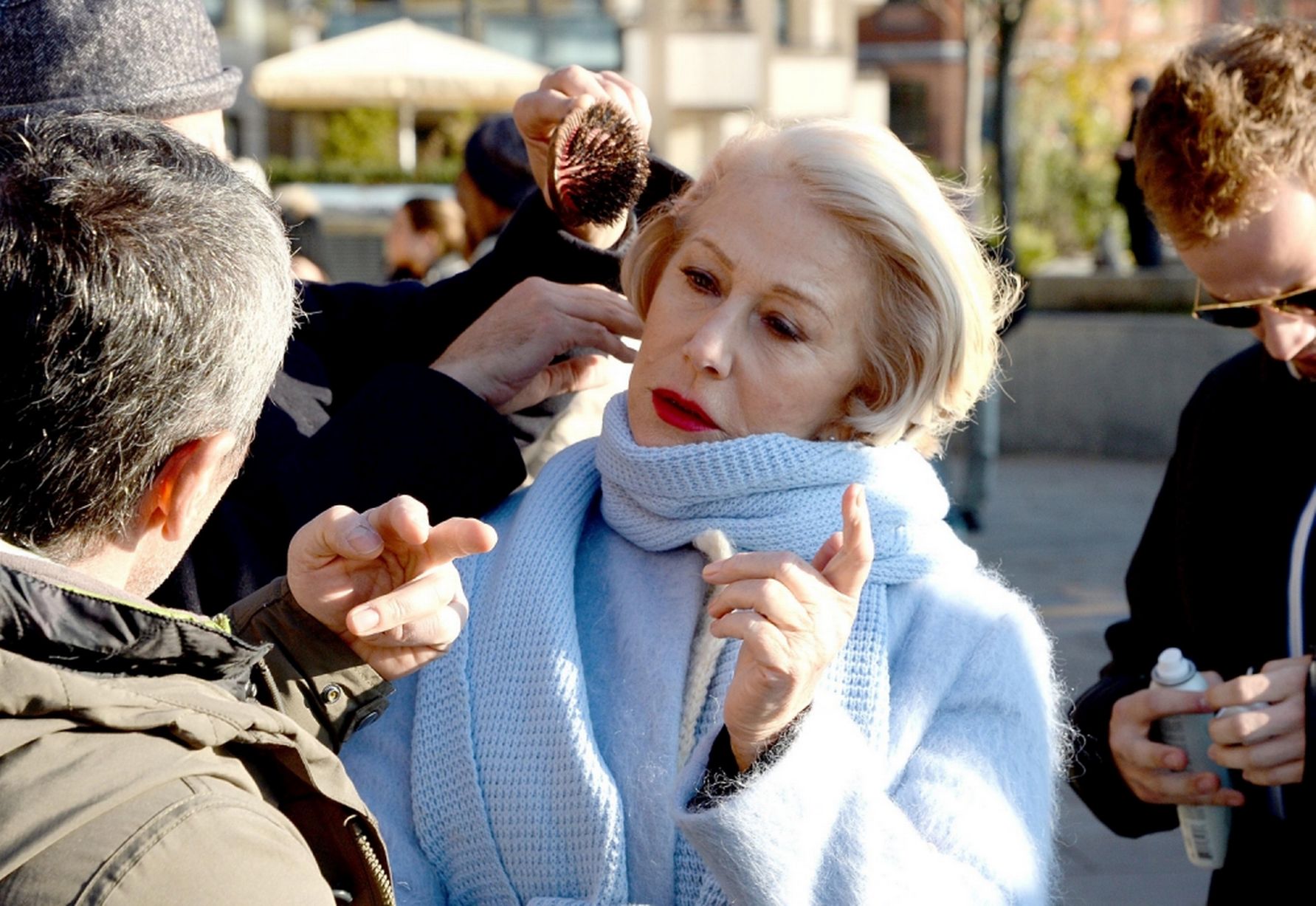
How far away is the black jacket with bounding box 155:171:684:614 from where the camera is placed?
7.05ft

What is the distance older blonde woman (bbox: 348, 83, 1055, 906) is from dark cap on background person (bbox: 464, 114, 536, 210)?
2950 mm

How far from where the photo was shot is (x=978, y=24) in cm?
1405

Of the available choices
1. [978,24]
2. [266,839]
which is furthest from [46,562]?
[978,24]

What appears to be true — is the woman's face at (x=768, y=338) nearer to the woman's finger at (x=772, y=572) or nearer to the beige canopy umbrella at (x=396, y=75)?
the woman's finger at (x=772, y=572)

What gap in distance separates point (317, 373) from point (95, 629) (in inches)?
51.9

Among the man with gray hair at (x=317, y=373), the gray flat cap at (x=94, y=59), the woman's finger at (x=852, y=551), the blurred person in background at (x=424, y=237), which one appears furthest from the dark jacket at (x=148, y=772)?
the blurred person in background at (x=424, y=237)

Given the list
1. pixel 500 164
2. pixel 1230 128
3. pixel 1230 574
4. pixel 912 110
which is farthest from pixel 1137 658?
pixel 912 110

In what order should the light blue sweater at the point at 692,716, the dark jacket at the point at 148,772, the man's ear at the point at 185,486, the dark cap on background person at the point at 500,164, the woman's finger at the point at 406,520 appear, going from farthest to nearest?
the dark cap on background person at the point at 500,164 → the light blue sweater at the point at 692,716 → the woman's finger at the point at 406,520 → the man's ear at the point at 185,486 → the dark jacket at the point at 148,772

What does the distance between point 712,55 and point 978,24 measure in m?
14.6

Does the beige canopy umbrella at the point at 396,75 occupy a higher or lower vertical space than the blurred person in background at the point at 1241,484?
lower

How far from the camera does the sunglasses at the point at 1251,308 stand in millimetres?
2375

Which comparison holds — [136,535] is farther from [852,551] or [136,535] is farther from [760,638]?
[852,551]

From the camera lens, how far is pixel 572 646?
2055 millimetres

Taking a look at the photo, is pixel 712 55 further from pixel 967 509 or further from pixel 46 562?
pixel 46 562
